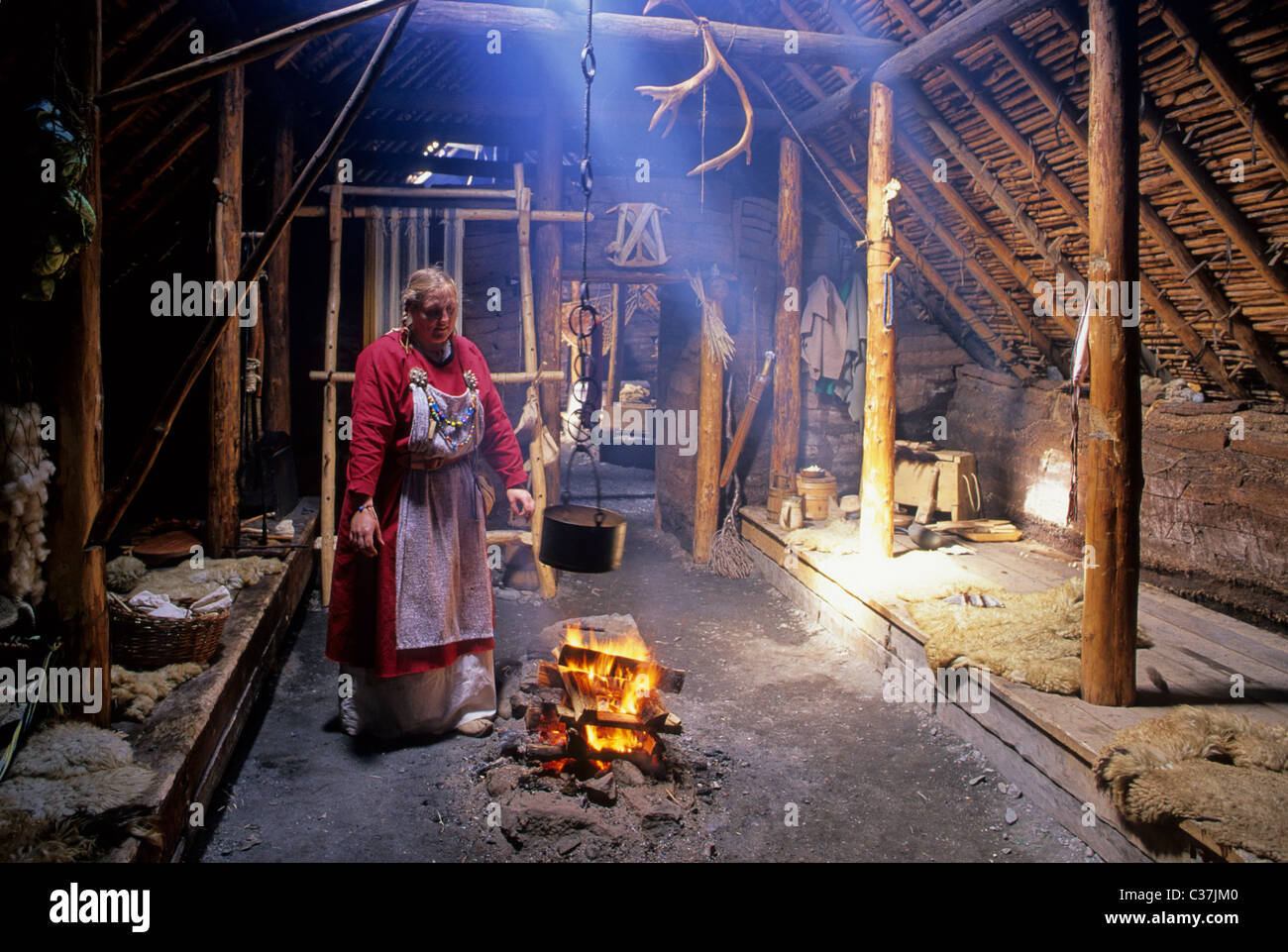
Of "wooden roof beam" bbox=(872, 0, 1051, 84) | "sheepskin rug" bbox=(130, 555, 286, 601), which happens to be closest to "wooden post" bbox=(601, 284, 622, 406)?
"wooden roof beam" bbox=(872, 0, 1051, 84)

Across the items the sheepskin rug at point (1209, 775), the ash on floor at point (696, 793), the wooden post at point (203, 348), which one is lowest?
the ash on floor at point (696, 793)

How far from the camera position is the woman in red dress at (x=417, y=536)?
3.44 metres

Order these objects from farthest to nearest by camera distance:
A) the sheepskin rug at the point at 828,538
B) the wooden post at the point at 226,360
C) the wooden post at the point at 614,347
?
the wooden post at the point at 614,347 → the sheepskin rug at the point at 828,538 → the wooden post at the point at 226,360

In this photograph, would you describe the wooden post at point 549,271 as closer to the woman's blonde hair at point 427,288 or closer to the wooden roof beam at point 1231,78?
the woman's blonde hair at point 427,288

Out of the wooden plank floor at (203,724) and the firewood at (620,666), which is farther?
the firewood at (620,666)

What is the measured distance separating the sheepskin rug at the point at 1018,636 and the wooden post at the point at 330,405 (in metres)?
3.87

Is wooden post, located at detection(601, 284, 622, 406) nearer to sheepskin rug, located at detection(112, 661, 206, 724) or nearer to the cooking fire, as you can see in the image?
the cooking fire

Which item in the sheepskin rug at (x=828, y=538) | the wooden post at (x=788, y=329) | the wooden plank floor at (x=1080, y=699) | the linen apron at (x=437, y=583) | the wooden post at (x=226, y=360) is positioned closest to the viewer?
the wooden plank floor at (x=1080, y=699)

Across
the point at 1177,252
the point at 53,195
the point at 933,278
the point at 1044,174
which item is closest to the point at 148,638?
the point at 53,195

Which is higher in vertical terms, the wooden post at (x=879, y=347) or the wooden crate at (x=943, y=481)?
the wooden post at (x=879, y=347)

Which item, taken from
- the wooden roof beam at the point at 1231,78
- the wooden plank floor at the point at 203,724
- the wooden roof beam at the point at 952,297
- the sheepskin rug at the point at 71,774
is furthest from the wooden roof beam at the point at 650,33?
the sheepskin rug at the point at 71,774

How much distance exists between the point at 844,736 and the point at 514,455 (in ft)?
7.04
